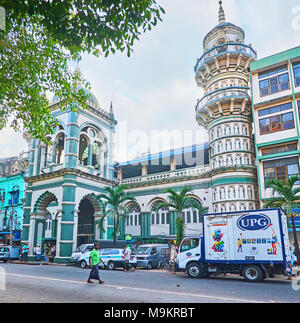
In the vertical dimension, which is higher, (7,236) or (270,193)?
(270,193)

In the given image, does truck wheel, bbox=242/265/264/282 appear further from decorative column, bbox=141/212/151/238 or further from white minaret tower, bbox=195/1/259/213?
decorative column, bbox=141/212/151/238

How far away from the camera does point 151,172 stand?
1305 inches

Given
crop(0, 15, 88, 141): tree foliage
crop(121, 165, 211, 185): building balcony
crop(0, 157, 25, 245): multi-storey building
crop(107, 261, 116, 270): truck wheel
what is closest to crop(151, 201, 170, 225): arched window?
crop(121, 165, 211, 185): building balcony

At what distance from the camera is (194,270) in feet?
50.6

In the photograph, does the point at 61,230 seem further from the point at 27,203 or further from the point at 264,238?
the point at 264,238

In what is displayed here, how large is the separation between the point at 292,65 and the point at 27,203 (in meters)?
27.5

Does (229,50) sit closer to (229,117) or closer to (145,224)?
(229,117)

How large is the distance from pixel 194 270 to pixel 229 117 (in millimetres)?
15123

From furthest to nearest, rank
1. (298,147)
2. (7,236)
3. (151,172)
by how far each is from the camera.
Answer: (7,236) → (151,172) → (298,147)

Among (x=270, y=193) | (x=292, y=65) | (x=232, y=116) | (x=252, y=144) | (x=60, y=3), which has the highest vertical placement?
(x=292, y=65)

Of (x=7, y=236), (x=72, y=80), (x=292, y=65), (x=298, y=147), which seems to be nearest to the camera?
(x=72, y=80)

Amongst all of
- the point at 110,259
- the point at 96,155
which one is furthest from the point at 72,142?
the point at 110,259
